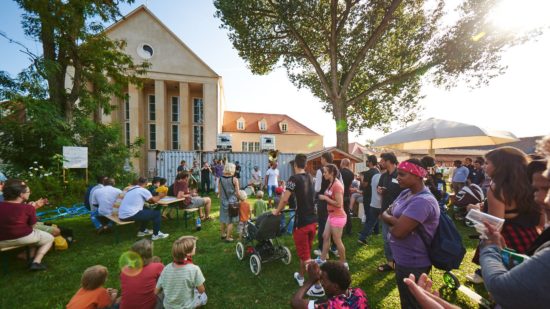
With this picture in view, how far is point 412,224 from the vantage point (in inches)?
83.5

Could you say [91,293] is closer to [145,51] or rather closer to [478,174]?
[478,174]

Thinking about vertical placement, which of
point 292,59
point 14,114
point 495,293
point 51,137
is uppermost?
point 292,59

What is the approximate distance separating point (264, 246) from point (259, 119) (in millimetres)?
33116

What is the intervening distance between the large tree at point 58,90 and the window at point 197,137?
1125cm

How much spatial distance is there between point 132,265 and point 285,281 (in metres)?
2.48

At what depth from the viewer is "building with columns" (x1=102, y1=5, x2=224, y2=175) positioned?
2086 cm

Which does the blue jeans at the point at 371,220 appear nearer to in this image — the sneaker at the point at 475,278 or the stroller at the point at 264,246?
the sneaker at the point at 475,278

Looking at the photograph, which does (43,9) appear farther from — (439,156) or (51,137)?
(439,156)

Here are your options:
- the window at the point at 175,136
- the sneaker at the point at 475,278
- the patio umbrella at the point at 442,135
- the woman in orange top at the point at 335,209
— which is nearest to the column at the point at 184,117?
the window at the point at 175,136

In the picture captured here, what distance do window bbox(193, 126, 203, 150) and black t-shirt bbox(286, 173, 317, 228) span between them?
21.9 m

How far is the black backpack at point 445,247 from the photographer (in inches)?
84.7

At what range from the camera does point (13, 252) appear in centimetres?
529

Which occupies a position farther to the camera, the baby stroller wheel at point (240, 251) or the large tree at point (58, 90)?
the large tree at point (58, 90)

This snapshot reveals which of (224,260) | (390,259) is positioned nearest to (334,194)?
(390,259)
